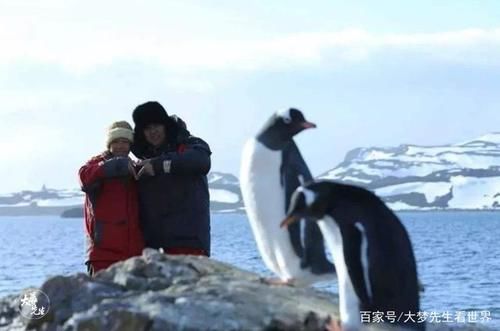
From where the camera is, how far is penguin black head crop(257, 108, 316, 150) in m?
6.36

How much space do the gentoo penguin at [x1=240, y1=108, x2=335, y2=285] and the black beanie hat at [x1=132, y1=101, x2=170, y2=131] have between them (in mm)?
1190

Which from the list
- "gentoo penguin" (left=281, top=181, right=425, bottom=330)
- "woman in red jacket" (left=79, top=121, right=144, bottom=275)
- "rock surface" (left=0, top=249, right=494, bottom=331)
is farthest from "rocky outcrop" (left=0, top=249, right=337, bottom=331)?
"woman in red jacket" (left=79, top=121, right=144, bottom=275)

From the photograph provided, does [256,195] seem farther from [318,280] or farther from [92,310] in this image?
[92,310]

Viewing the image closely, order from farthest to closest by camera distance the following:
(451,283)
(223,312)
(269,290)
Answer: (451,283) → (269,290) → (223,312)

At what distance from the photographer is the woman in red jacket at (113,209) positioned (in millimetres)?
7496

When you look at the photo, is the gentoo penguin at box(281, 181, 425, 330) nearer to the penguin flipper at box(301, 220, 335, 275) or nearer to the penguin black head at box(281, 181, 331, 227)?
the penguin black head at box(281, 181, 331, 227)

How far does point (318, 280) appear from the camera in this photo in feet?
21.0

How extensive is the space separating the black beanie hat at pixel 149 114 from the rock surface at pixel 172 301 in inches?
50.8

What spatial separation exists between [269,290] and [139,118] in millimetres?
2050

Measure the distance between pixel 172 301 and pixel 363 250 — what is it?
1.09 meters

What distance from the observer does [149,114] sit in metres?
7.57

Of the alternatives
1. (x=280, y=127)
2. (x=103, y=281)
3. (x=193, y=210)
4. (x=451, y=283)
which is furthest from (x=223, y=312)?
(x=451, y=283)

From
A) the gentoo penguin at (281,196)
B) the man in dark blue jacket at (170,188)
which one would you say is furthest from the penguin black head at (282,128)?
the man in dark blue jacket at (170,188)

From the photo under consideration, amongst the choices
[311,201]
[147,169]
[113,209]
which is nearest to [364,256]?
[311,201]
